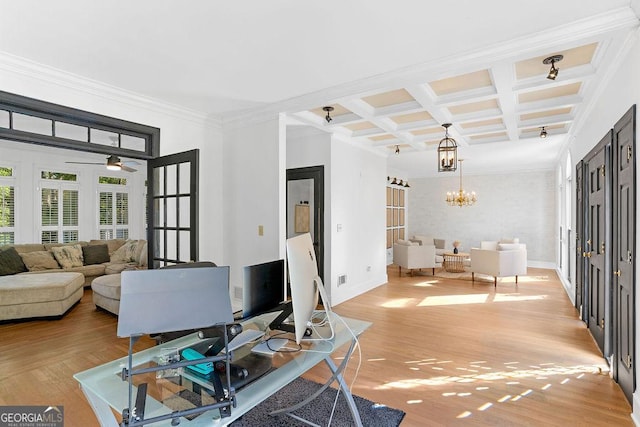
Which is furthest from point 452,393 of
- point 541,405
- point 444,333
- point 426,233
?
point 426,233

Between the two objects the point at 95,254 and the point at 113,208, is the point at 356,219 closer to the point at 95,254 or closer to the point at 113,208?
the point at 95,254

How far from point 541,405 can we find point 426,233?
8.15 meters

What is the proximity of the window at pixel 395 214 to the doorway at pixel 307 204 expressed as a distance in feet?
12.2

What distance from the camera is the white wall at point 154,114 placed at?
113 inches

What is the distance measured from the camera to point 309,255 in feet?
6.31

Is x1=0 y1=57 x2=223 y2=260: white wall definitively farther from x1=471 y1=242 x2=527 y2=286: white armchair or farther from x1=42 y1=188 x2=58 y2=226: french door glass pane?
x1=471 y1=242 x2=527 y2=286: white armchair

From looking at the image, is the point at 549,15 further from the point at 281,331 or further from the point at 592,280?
the point at 592,280

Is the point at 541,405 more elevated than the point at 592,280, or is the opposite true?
the point at 592,280

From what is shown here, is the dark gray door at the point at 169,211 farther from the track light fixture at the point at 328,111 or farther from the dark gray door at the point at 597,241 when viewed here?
the dark gray door at the point at 597,241

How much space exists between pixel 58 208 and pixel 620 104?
30.1ft

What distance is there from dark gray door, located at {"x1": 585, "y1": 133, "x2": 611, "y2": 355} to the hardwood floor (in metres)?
0.27

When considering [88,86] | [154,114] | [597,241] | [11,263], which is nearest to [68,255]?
[11,263]

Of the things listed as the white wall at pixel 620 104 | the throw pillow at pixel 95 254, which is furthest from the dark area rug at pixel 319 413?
the throw pillow at pixel 95 254

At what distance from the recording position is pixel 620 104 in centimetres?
267
